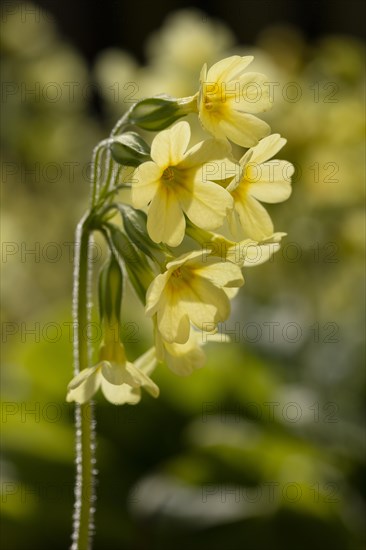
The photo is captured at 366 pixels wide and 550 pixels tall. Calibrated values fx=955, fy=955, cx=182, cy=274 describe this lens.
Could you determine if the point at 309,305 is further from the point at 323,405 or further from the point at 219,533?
the point at 219,533

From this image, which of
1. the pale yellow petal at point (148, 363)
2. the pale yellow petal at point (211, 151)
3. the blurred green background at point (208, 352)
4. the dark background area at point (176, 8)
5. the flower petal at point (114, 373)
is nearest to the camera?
the pale yellow petal at point (211, 151)

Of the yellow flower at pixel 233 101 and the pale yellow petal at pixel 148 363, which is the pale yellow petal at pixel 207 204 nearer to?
the yellow flower at pixel 233 101

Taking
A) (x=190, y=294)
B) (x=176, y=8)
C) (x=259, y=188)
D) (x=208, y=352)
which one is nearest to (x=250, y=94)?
(x=259, y=188)

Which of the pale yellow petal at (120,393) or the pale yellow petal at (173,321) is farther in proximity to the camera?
the pale yellow petal at (120,393)

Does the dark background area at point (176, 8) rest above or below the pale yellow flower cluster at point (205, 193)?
above

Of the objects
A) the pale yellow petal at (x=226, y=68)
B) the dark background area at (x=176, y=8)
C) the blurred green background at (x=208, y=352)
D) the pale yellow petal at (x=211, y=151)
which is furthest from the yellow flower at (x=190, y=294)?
the dark background area at (x=176, y=8)

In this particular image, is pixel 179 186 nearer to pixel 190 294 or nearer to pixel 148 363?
pixel 190 294
